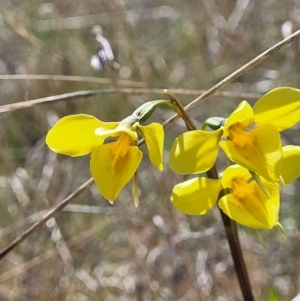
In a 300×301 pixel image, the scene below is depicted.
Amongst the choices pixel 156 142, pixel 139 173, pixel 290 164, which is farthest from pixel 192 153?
pixel 139 173

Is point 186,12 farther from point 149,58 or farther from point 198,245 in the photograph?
point 198,245

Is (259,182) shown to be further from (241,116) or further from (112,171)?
(112,171)

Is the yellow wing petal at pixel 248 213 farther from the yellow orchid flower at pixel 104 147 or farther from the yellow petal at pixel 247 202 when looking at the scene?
the yellow orchid flower at pixel 104 147

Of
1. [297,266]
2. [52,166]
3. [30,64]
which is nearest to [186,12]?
[30,64]

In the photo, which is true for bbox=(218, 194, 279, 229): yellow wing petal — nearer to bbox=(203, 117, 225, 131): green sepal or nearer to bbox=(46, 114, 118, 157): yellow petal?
bbox=(203, 117, 225, 131): green sepal

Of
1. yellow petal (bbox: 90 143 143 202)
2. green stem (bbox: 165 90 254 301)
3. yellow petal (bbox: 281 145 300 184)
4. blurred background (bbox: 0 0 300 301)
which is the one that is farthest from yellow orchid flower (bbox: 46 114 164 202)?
blurred background (bbox: 0 0 300 301)
